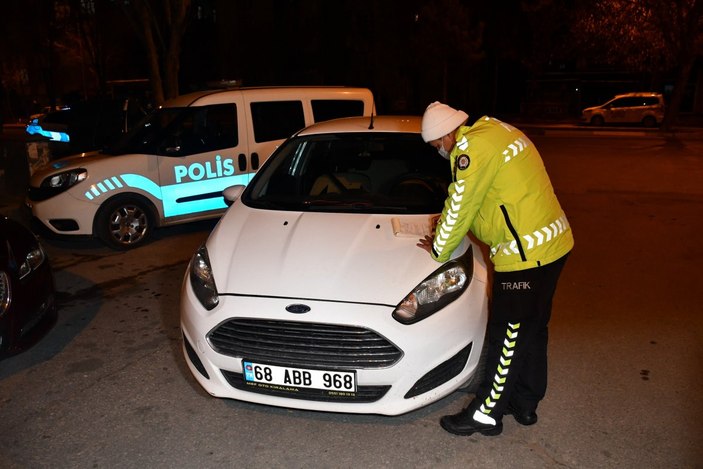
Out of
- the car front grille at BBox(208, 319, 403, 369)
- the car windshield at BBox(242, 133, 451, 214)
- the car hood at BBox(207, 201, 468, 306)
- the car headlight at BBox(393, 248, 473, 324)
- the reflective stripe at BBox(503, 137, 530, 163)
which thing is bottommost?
the car front grille at BBox(208, 319, 403, 369)

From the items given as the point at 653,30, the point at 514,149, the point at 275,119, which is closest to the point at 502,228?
the point at 514,149

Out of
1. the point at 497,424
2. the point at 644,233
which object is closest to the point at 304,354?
the point at 497,424

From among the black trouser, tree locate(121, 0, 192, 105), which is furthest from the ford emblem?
tree locate(121, 0, 192, 105)

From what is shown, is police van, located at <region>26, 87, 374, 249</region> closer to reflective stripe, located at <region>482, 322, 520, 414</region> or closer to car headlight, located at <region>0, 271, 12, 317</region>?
car headlight, located at <region>0, 271, 12, 317</region>

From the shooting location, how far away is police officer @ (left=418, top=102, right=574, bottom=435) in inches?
109

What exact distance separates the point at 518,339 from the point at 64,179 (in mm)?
5369

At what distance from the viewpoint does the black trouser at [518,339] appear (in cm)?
287

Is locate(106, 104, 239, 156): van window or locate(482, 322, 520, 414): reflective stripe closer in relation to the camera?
locate(482, 322, 520, 414): reflective stripe

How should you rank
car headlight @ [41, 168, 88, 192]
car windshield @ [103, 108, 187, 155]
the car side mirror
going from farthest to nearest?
car windshield @ [103, 108, 187, 155] < car headlight @ [41, 168, 88, 192] < the car side mirror

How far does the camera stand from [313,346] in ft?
9.32

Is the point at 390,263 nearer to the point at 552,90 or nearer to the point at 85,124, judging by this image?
the point at 85,124

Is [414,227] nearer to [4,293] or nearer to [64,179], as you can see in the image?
[4,293]

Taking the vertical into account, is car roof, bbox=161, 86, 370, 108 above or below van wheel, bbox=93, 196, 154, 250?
above

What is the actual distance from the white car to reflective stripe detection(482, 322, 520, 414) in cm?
13
